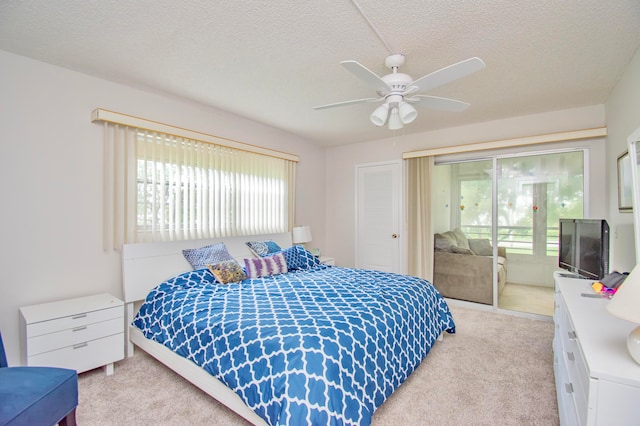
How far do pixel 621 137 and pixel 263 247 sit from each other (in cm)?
372

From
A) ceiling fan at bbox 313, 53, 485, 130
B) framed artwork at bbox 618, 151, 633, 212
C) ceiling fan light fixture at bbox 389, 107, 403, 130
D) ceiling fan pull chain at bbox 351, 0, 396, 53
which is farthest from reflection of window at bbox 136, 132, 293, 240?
framed artwork at bbox 618, 151, 633, 212

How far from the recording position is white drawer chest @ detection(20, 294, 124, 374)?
2.09 metres

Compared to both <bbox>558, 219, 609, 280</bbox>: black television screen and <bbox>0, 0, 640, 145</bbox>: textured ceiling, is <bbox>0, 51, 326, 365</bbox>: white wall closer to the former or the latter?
<bbox>0, 0, 640, 145</bbox>: textured ceiling

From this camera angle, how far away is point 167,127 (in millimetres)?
3039

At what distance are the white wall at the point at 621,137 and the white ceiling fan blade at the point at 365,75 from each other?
6.09 feet

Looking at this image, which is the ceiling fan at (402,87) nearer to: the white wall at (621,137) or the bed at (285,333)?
the white wall at (621,137)

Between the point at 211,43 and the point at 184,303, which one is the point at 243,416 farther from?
the point at 211,43

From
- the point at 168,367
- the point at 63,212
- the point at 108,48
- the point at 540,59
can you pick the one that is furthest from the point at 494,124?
the point at 63,212

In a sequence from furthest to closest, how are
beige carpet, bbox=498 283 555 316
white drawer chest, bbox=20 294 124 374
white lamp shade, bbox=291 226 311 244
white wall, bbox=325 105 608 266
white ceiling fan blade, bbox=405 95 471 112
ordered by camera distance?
white lamp shade, bbox=291 226 311 244, beige carpet, bbox=498 283 555 316, white wall, bbox=325 105 608 266, white ceiling fan blade, bbox=405 95 471 112, white drawer chest, bbox=20 294 124 374

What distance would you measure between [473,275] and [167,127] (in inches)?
164

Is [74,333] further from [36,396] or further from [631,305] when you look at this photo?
[631,305]

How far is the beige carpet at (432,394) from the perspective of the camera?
1899mm

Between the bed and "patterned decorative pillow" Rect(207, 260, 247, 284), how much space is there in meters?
0.07

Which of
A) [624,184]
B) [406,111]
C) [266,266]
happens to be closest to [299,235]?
[266,266]
